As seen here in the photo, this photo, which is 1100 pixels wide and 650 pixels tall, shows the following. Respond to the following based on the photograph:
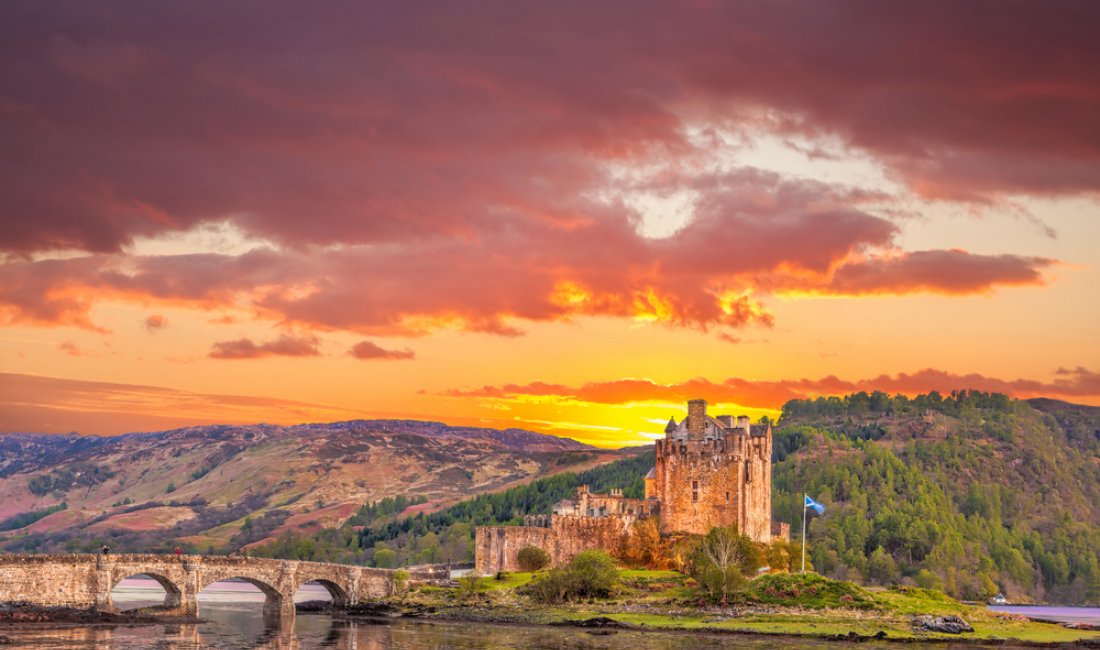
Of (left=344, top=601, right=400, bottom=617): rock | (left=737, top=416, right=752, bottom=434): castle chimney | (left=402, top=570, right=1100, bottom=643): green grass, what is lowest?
(left=344, top=601, right=400, bottom=617): rock

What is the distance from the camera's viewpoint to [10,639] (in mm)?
100125

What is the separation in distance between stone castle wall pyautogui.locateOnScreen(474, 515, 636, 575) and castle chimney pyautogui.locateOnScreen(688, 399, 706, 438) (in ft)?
43.4

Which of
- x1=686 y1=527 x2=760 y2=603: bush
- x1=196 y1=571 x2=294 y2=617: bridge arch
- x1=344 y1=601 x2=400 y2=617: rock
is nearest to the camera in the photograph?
x1=686 y1=527 x2=760 y2=603: bush

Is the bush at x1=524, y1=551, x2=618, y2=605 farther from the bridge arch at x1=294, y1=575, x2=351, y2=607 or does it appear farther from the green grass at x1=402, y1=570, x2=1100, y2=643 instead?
the bridge arch at x1=294, y1=575, x2=351, y2=607

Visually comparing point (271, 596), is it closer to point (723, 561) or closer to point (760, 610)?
point (723, 561)

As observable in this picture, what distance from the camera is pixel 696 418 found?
501ft

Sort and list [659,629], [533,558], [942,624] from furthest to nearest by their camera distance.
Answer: [533,558] < [659,629] < [942,624]

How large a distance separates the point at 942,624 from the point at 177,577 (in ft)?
268

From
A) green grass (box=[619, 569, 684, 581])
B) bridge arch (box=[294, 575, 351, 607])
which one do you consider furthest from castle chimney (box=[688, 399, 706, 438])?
bridge arch (box=[294, 575, 351, 607])

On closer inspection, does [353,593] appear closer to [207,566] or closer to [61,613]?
[207,566]

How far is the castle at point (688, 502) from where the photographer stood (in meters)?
147

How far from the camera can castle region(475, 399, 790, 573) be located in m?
147

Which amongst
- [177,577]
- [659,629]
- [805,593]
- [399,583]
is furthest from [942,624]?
[177,577]

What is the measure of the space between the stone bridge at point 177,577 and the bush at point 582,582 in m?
26.7
